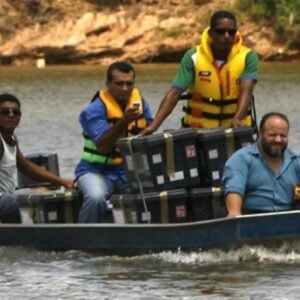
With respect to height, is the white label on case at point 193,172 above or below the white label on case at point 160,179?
above

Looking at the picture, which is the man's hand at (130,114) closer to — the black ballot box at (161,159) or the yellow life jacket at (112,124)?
the black ballot box at (161,159)

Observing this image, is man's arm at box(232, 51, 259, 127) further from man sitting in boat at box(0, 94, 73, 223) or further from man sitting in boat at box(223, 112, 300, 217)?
man sitting in boat at box(0, 94, 73, 223)

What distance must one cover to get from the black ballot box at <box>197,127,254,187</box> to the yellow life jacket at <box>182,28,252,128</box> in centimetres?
55

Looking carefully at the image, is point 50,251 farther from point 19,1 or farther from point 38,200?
point 19,1

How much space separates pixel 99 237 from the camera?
39.5ft

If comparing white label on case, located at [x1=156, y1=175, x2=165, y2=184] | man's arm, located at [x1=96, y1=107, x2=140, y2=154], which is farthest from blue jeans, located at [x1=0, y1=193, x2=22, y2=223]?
white label on case, located at [x1=156, y1=175, x2=165, y2=184]

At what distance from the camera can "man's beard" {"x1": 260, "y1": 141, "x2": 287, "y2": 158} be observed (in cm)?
1118

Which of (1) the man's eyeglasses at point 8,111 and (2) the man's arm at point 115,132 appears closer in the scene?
(2) the man's arm at point 115,132

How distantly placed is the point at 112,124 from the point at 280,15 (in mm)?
44094

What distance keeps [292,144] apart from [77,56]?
107ft

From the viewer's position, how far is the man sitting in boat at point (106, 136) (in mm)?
12016

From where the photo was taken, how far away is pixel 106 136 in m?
12.0

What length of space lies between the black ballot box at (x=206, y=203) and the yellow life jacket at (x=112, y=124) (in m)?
0.69

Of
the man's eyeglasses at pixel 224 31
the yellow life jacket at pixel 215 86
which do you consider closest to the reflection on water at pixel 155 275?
the yellow life jacket at pixel 215 86
